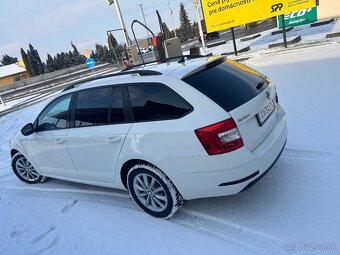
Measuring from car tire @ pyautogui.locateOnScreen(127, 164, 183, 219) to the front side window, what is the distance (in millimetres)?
1350

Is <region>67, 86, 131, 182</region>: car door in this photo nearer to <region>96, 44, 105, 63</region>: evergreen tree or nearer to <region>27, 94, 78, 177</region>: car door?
<region>27, 94, 78, 177</region>: car door

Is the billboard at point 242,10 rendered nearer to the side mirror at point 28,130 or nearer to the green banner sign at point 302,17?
the green banner sign at point 302,17

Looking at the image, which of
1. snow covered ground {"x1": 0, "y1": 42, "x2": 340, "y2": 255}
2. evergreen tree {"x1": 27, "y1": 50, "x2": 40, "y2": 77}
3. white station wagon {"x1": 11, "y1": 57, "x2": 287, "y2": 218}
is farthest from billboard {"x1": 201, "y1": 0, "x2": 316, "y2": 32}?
evergreen tree {"x1": 27, "y1": 50, "x2": 40, "y2": 77}

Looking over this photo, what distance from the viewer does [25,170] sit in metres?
5.47

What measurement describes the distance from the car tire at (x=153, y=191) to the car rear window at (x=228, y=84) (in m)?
1.01

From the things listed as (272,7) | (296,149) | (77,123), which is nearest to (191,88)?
(77,123)

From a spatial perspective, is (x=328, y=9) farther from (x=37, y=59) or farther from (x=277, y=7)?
(x=37, y=59)

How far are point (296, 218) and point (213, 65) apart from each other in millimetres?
1895

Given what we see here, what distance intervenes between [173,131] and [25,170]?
3.54 metres

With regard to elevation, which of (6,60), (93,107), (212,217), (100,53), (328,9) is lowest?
(212,217)

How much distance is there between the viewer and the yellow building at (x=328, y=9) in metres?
21.2

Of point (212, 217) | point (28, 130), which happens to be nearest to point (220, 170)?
point (212, 217)

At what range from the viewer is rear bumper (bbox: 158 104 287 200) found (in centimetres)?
301

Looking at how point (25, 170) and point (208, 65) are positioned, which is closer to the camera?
point (208, 65)
